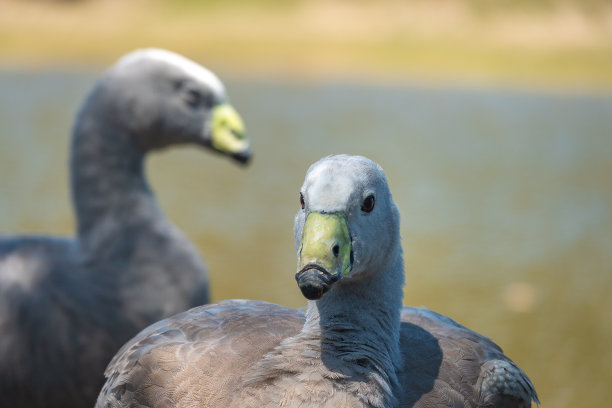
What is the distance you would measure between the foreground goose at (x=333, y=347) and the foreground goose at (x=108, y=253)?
2.58 ft

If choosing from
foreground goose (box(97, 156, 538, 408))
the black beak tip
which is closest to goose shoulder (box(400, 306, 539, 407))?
foreground goose (box(97, 156, 538, 408))

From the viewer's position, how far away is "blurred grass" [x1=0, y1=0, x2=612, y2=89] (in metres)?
18.4

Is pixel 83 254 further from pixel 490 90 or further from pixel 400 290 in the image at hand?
pixel 490 90

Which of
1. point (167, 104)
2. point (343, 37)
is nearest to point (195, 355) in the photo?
point (167, 104)

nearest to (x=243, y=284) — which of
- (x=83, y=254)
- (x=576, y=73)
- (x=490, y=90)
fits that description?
(x=83, y=254)

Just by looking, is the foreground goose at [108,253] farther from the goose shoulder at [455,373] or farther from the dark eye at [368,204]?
the dark eye at [368,204]

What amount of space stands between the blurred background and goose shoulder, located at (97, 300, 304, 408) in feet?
6.32

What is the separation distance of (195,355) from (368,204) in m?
0.48

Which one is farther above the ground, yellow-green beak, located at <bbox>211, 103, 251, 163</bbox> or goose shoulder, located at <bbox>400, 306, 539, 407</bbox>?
yellow-green beak, located at <bbox>211, 103, 251, 163</bbox>

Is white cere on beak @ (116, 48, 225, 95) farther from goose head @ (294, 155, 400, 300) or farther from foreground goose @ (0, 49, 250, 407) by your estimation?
goose head @ (294, 155, 400, 300)

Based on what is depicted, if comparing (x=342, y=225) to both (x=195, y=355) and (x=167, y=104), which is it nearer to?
(x=195, y=355)

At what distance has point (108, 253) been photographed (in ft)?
8.70

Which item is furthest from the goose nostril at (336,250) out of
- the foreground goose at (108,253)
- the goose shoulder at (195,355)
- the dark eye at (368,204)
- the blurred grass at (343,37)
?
the blurred grass at (343,37)

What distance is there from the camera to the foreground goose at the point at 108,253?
96.5 inches
